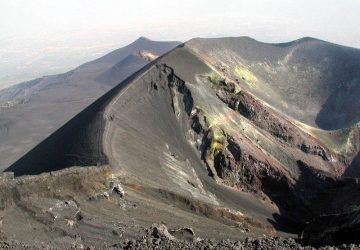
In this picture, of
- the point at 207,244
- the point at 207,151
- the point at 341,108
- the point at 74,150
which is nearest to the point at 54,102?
the point at 341,108

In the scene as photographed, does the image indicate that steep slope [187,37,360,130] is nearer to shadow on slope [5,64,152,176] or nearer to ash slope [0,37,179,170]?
shadow on slope [5,64,152,176]

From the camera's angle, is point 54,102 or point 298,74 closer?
point 298,74

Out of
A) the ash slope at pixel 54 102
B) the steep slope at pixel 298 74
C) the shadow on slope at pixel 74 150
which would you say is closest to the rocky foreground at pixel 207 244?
the shadow on slope at pixel 74 150

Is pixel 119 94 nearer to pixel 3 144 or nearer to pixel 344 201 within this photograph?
pixel 344 201

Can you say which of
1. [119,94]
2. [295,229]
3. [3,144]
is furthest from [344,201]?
[3,144]

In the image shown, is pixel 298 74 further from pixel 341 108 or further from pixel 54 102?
pixel 54 102

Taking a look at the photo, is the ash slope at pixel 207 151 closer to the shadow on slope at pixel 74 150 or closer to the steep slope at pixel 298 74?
the shadow on slope at pixel 74 150
